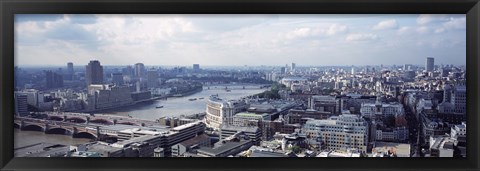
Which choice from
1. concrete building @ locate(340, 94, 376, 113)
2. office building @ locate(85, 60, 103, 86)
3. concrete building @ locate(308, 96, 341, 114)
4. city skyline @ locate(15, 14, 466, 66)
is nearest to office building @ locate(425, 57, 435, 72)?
city skyline @ locate(15, 14, 466, 66)

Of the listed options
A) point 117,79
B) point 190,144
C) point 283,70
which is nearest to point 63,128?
point 117,79

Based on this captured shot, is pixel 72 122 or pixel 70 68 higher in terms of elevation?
pixel 70 68

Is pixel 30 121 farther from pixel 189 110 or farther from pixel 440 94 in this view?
pixel 440 94

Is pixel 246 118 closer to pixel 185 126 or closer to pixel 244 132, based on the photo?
pixel 244 132

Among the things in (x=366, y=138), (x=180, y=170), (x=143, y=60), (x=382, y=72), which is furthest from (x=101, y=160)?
(x=382, y=72)

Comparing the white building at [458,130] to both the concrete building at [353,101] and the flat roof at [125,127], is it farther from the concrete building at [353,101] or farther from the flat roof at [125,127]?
the flat roof at [125,127]

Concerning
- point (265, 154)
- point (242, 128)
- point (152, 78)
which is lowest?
point (265, 154)

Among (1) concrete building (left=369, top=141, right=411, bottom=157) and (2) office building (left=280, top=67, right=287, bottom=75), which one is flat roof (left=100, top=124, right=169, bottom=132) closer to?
(2) office building (left=280, top=67, right=287, bottom=75)
